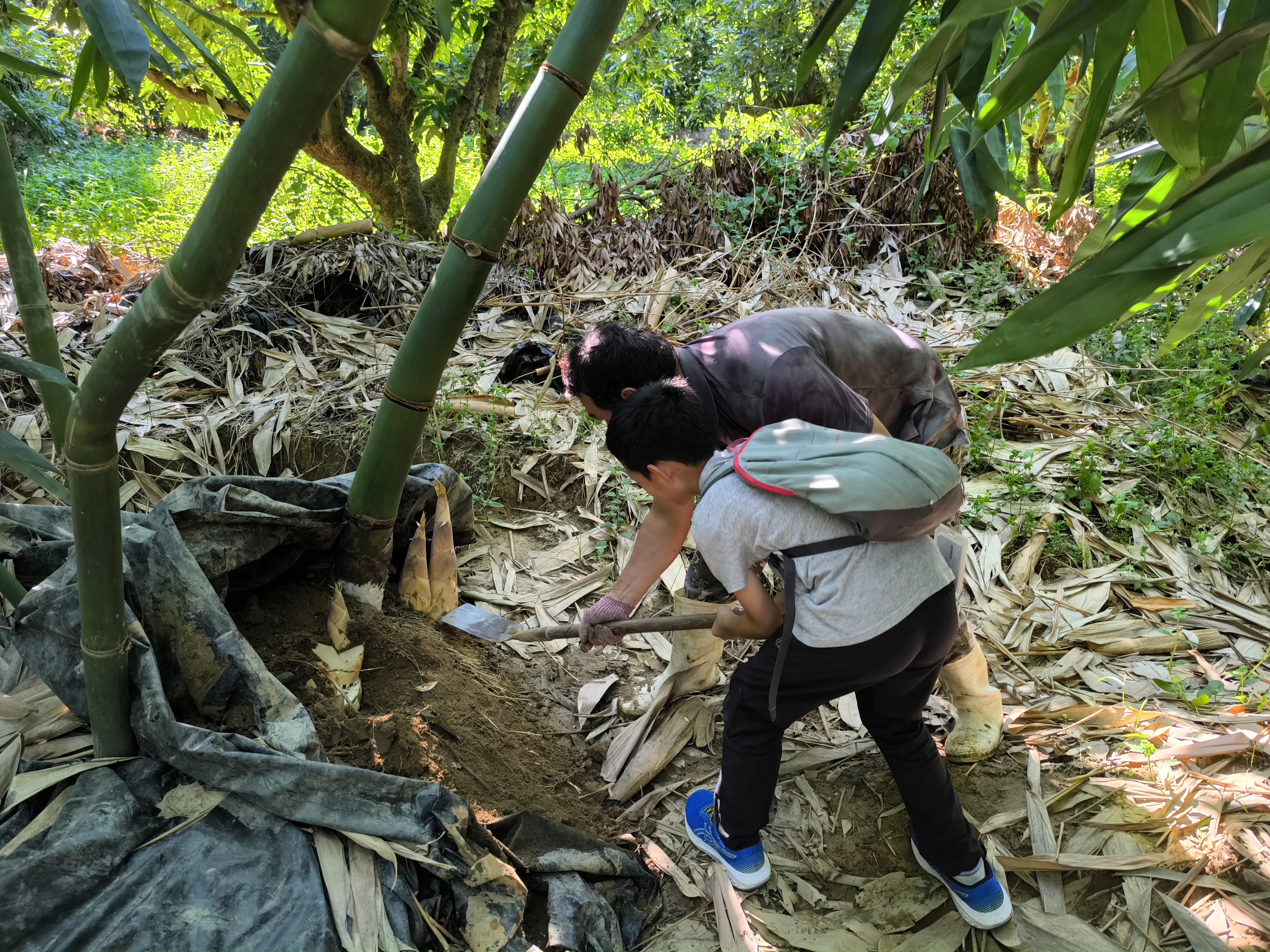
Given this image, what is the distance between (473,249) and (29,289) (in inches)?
35.7

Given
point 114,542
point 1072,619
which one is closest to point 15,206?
point 114,542

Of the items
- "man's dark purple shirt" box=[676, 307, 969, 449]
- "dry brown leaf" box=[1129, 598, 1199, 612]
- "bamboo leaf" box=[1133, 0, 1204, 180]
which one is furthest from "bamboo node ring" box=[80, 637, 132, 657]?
"dry brown leaf" box=[1129, 598, 1199, 612]

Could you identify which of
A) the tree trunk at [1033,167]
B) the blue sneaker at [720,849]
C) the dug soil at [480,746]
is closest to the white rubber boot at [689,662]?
the dug soil at [480,746]

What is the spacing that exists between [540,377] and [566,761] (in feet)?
7.44

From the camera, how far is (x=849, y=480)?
1.52 m

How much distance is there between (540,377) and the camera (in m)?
4.15

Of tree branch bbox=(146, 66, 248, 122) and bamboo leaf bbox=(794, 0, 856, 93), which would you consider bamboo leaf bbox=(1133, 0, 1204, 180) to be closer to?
bamboo leaf bbox=(794, 0, 856, 93)

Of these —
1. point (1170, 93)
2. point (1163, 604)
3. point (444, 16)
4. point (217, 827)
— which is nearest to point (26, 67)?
point (444, 16)

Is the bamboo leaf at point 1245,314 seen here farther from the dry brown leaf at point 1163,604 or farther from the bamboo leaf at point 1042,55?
the bamboo leaf at point 1042,55

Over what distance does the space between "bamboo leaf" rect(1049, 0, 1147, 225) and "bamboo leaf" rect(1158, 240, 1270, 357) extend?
25 centimetres

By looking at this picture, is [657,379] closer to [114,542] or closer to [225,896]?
[114,542]

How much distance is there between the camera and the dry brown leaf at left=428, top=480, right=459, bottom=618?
8.97ft

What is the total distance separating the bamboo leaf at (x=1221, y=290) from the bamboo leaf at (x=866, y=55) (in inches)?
21.1

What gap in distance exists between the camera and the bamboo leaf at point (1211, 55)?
2.86ft
